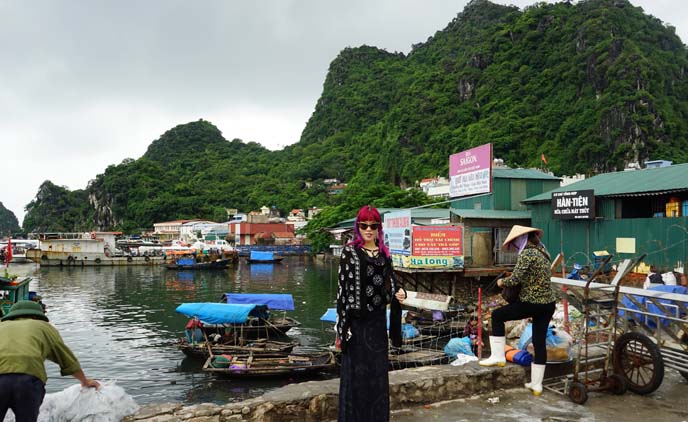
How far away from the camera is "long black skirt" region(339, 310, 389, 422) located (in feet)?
11.6

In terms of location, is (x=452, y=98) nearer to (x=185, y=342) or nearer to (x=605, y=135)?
(x=605, y=135)

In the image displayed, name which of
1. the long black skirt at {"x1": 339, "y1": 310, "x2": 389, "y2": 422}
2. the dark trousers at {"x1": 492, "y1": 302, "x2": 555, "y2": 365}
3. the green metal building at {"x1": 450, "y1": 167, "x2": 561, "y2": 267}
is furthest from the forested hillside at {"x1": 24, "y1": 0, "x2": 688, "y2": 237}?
the long black skirt at {"x1": 339, "y1": 310, "x2": 389, "y2": 422}

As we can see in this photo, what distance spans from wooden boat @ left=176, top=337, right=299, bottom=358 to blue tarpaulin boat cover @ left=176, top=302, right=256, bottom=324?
87cm

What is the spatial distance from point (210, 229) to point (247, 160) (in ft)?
244

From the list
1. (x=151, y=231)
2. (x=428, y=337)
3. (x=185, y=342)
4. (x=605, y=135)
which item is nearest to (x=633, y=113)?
(x=605, y=135)

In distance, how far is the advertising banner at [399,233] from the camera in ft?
80.3

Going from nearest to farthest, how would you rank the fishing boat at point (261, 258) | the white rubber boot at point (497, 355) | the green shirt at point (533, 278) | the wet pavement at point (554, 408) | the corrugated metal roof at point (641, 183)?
1. the wet pavement at point (554, 408)
2. the green shirt at point (533, 278)
3. the white rubber boot at point (497, 355)
4. the corrugated metal roof at point (641, 183)
5. the fishing boat at point (261, 258)

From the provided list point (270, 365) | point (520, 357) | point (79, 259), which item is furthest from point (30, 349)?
point (79, 259)

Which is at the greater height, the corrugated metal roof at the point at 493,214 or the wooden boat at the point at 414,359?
the corrugated metal roof at the point at 493,214

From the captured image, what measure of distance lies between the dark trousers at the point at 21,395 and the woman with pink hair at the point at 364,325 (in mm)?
2304

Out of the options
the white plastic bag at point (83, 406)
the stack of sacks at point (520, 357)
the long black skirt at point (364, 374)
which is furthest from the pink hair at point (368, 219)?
the stack of sacks at point (520, 357)

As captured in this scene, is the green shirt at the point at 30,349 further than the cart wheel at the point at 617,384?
No

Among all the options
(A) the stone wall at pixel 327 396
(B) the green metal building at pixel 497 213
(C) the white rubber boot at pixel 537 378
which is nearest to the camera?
(A) the stone wall at pixel 327 396

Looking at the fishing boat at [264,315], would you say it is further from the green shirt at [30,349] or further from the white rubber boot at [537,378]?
the green shirt at [30,349]
